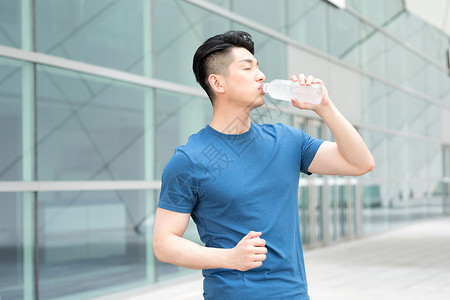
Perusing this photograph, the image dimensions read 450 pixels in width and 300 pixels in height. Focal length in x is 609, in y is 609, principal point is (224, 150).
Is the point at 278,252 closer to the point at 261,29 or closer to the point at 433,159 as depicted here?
→ the point at 261,29

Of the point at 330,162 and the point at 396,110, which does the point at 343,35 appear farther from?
the point at 330,162

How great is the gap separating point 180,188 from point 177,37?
5.66 meters

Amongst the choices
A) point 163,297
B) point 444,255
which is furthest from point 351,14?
point 163,297

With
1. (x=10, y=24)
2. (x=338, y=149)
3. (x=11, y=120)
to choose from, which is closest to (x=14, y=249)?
(x=11, y=120)

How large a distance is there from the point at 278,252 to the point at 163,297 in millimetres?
4865

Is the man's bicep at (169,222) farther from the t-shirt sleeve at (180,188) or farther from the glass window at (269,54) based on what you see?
the glass window at (269,54)

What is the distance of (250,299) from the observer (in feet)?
4.54

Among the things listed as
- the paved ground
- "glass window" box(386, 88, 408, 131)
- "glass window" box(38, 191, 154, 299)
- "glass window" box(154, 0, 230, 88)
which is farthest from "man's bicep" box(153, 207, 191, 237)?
"glass window" box(386, 88, 408, 131)

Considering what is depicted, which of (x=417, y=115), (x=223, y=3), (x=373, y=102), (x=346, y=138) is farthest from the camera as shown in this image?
(x=417, y=115)

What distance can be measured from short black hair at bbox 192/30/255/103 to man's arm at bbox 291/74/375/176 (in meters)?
0.21

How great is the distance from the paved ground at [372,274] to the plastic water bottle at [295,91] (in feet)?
15.5

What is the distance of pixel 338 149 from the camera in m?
1.53

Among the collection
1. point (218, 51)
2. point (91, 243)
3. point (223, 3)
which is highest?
point (223, 3)

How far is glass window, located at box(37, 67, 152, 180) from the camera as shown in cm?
519
